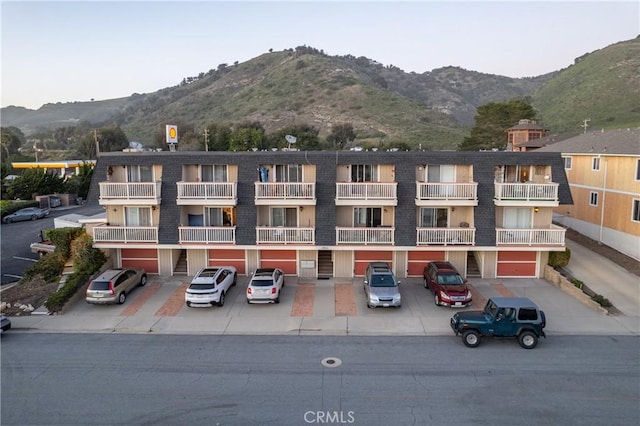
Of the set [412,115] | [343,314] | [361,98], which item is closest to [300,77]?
[361,98]

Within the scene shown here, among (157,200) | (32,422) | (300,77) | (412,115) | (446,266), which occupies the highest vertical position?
(300,77)

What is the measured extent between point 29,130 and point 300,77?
437 ft

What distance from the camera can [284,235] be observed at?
24.1m

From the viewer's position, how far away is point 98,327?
757 inches

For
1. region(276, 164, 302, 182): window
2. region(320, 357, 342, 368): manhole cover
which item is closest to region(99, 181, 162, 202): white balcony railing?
region(276, 164, 302, 182): window

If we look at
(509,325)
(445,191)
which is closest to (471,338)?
(509,325)

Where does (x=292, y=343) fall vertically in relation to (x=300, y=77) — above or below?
below

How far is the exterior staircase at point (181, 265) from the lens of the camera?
85.5 feet

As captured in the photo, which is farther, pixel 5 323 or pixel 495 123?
pixel 495 123

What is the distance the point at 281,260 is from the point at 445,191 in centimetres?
1028

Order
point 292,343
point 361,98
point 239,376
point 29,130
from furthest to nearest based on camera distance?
1. point 29,130
2. point 361,98
3. point 292,343
4. point 239,376

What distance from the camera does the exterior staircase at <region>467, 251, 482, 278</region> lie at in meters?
25.3

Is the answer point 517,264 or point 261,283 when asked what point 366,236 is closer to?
point 261,283

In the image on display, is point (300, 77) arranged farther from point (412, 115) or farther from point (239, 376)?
point (239, 376)
